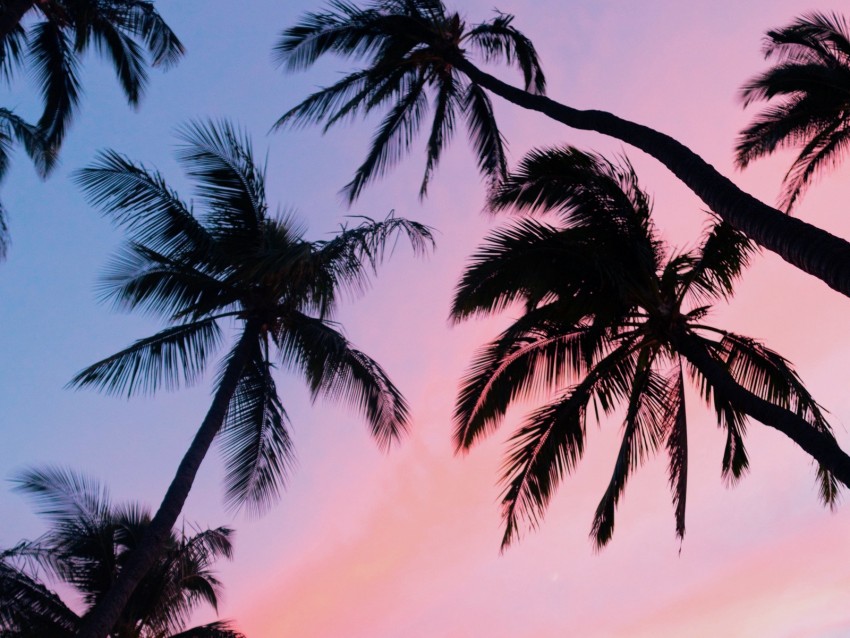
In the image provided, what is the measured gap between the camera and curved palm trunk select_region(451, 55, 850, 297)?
602 cm

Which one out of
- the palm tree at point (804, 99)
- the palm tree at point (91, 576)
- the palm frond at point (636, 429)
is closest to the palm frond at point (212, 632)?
the palm tree at point (91, 576)

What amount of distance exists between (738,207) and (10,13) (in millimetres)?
11998

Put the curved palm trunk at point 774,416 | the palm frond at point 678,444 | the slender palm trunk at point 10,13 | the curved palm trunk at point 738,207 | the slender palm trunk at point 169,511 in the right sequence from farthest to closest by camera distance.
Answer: the slender palm trunk at point 10,13 → the palm frond at point 678,444 → the slender palm trunk at point 169,511 → the curved palm trunk at point 774,416 → the curved palm trunk at point 738,207

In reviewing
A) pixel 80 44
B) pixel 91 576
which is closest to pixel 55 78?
pixel 80 44

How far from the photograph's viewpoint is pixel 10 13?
1263 centimetres

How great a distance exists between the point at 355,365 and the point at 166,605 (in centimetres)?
554

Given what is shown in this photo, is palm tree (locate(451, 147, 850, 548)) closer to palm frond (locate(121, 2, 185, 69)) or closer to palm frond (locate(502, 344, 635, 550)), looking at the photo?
palm frond (locate(502, 344, 635, 550))

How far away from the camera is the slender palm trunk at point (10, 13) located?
12498mm

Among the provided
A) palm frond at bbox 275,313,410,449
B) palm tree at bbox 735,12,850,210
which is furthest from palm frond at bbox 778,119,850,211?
palm frond at bbox 275,313,410,449

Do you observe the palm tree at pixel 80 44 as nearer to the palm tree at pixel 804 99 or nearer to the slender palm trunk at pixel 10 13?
the slender palm trunk at pixel 10 13

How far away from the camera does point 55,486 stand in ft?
43.9

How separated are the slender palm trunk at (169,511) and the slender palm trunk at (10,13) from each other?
6392 mm

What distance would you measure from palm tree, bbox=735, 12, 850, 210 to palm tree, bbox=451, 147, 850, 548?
4.65m

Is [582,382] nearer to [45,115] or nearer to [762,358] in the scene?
[762,358]
